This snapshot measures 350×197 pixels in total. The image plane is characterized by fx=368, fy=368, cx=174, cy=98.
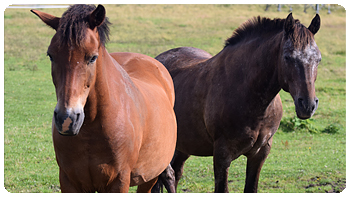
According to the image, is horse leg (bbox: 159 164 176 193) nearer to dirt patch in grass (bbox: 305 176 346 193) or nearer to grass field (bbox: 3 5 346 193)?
grass field (bbox: 3 5 346 193)

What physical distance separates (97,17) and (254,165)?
3.04 m

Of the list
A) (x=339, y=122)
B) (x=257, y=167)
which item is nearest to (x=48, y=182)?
(x=257, y=167)

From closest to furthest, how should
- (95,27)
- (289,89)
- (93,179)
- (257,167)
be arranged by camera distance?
(95,27) < (93,179) < (289,89) < (257,167)

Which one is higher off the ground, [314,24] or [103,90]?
[314,24]

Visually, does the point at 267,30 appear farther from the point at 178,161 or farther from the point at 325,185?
the point at 325,185

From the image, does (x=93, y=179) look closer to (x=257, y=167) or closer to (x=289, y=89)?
(x=289, y=89)

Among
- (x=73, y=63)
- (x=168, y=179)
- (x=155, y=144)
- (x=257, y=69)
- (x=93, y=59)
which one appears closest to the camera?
(x=73, y=63)

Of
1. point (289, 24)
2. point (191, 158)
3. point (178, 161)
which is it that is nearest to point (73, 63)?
point (289, 24)

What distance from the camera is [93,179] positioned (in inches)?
108

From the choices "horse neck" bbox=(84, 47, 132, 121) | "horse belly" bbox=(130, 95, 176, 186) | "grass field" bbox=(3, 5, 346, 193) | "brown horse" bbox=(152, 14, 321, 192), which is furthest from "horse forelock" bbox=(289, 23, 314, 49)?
"grass field" bbox=(3, 5, 346, 193)

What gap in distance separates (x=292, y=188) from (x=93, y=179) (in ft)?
13.7

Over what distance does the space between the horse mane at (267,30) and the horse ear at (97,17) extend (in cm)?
210

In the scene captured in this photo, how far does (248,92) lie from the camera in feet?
14.0

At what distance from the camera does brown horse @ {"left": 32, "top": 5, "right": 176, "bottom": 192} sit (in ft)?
7.36
